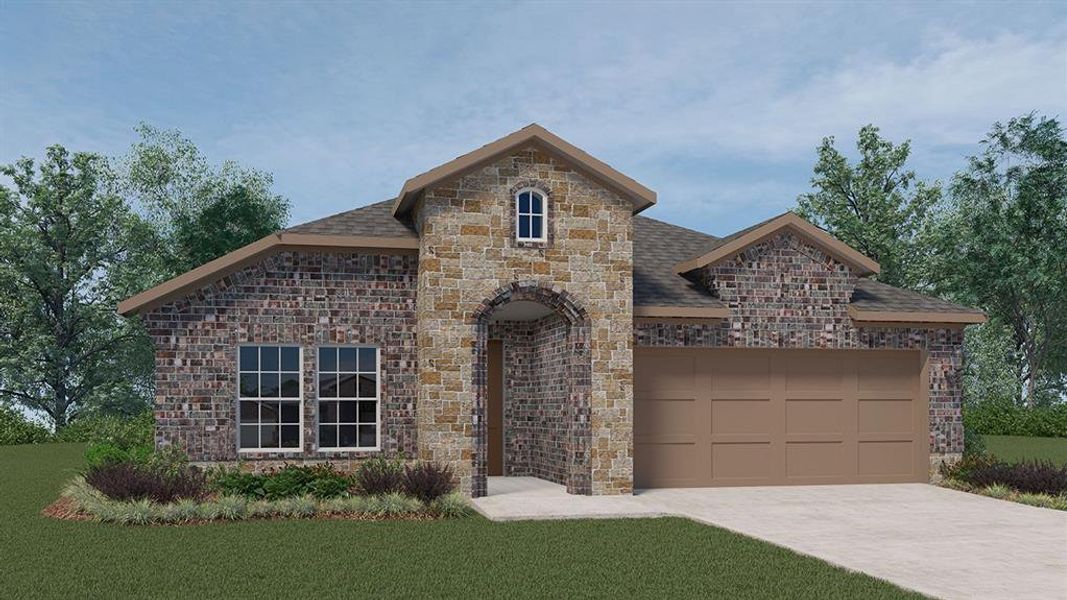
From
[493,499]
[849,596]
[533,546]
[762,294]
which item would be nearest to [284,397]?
[493,499]

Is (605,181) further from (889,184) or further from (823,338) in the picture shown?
(889,184)

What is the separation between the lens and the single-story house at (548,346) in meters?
16.8

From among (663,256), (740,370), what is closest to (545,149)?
(663,256)

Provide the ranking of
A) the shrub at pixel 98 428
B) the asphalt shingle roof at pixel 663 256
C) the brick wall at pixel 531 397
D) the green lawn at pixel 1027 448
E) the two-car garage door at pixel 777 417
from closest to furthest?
the asphalt shingle roof at pixel 663 256
the two-car garage door at pixel 777 417
the brick wall at pixel 531 397
the green lawn at pixel 1027 448
the shrub at pixel 98 428

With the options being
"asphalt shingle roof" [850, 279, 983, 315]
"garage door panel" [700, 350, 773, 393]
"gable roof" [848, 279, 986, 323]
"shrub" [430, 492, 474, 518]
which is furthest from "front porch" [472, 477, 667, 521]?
"asphalt shingle roof" [850, 279, 983, 315]

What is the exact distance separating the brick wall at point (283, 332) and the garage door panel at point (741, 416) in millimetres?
5629

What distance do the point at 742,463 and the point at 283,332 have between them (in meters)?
8.70

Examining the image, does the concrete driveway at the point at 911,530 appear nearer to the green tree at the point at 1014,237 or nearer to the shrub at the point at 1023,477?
the shrub at the point at 1023,477

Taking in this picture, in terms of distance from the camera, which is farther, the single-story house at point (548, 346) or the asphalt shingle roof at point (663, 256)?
the asphalt shingle roof at point (663, 256)

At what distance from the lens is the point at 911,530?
13.8 m

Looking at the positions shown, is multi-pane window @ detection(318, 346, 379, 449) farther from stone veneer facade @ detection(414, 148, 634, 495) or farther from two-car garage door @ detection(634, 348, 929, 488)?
two-car garage door @ detection(634, 348, 929, 488)

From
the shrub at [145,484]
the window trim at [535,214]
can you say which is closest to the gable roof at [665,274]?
the window trim at [535,214]

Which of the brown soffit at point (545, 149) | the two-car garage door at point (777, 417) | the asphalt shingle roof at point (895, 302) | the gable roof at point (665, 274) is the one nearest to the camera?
the brown soffit at point (545, 149)

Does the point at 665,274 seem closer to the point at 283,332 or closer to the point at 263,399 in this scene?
the point at 283,332
